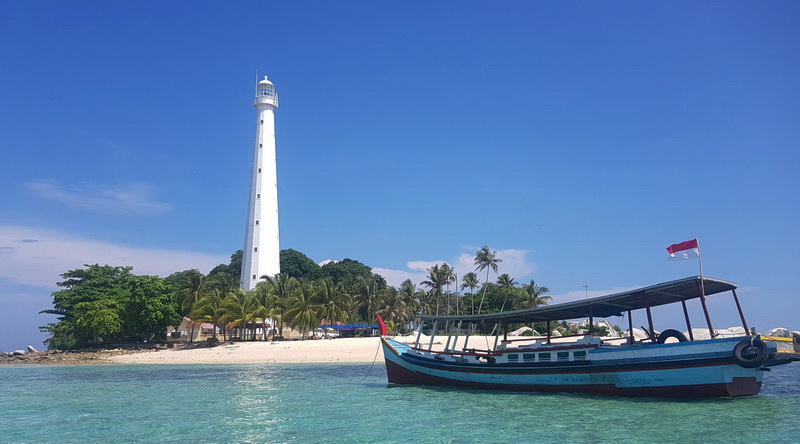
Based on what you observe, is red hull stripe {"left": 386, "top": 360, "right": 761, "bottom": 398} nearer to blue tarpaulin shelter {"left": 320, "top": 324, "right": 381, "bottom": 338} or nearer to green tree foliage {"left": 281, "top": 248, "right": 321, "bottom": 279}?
blue tarpaulin shelter {"left": 320, "top": 324, "right": 381, "bottom": 338}

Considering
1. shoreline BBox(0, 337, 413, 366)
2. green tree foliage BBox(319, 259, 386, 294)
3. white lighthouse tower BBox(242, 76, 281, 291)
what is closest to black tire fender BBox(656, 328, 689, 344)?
shoreline BBox(0, 337, 413, 366)

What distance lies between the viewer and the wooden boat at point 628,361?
20234mm

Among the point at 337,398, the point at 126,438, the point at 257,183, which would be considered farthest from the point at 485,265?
the point at 126,438

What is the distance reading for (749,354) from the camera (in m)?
19.8

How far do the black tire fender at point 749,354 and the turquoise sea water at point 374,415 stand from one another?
1582 millimetres

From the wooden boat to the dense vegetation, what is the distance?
1373 inches

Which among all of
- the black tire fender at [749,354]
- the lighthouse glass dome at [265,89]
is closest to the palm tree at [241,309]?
the lighthouse glass dome at [265,89]

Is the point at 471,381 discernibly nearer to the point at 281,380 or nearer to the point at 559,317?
the point at 559,317

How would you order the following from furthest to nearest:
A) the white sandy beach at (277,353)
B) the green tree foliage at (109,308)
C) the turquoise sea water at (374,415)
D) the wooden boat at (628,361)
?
1. the green tree foliage at (109,308)
2. the white sandy beach at (277,353)
3. the wooden boat at (628,361)
4. the turquoise sea water at (374,415)

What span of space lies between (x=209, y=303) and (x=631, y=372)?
151ft

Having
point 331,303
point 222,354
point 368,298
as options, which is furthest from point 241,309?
point 368,298

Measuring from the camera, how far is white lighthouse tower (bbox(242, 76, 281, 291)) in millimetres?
68875

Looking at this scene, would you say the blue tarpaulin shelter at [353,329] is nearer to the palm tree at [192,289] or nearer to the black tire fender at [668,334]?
the palm tree at [192,289]

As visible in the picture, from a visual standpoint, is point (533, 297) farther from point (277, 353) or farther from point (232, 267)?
point (232, 267)
